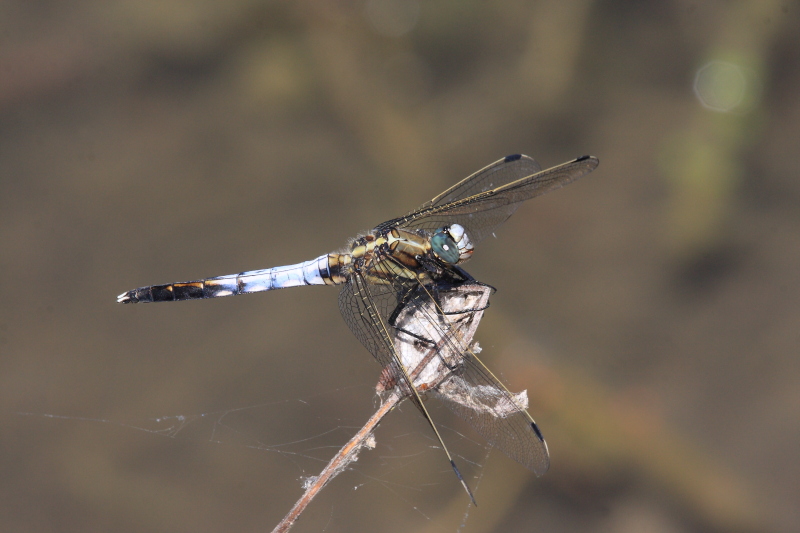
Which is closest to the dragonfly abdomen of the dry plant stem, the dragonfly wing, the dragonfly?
the dragonfly

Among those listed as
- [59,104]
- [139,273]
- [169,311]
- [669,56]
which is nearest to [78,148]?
[59,104]

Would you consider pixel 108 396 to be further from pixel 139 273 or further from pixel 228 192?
pixel 228 192

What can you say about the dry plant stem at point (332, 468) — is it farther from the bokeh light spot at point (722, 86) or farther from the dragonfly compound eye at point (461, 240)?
the bokeh light spot at point (722, 86)

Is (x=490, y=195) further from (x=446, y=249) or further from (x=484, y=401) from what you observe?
(x=484, y=401)

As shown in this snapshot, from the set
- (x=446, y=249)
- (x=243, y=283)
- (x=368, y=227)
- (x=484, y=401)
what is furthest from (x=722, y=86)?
(x=243, y=283)

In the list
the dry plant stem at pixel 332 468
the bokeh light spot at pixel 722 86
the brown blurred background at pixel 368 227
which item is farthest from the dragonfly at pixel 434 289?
the bokeh light spot at pixel 722 86

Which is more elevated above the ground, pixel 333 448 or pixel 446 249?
pixel 446 249
